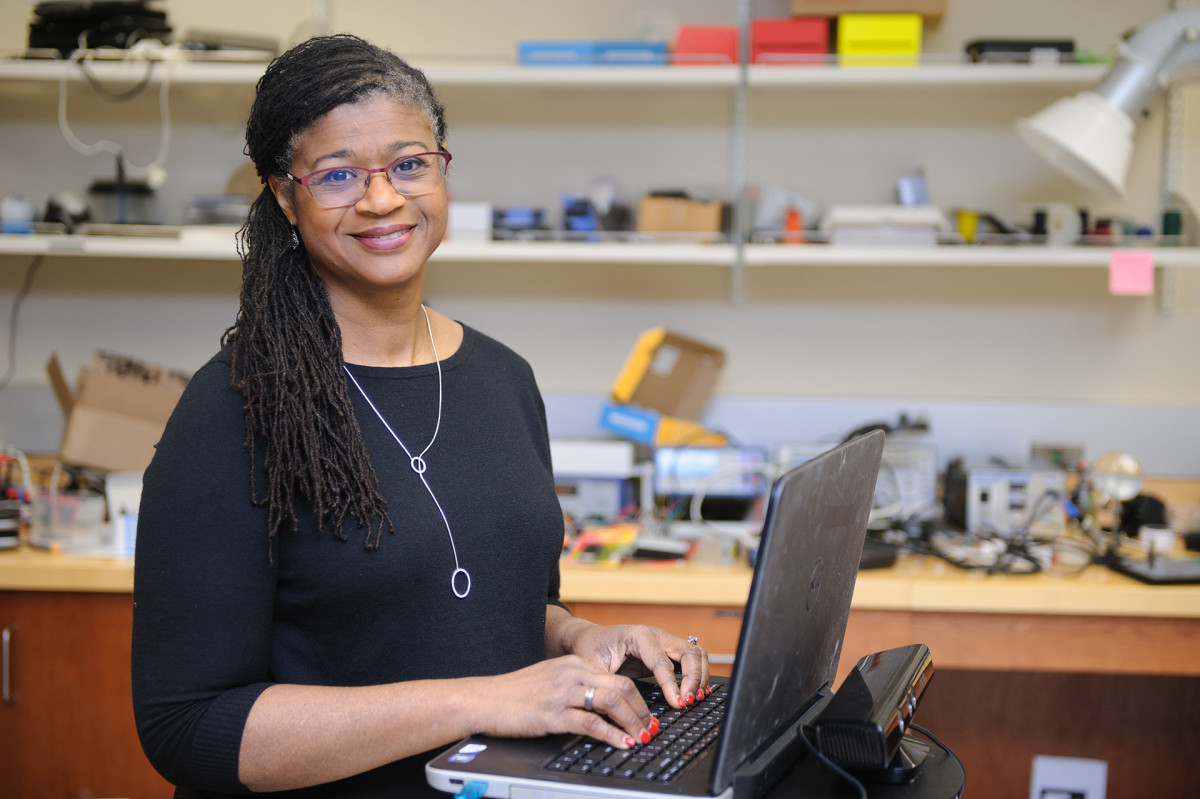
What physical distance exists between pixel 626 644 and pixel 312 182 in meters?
0.58

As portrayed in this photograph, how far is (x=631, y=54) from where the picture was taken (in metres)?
2.38

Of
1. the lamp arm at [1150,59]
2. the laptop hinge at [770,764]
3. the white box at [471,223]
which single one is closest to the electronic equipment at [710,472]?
the white box at [471,223]

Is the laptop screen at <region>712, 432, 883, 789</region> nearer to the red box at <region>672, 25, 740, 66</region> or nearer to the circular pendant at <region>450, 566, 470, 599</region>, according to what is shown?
the circular pendant at <region>450, 566, 470, 599</region>

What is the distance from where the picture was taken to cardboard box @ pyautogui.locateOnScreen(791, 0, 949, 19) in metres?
2.36

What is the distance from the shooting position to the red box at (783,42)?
2387 millimetres

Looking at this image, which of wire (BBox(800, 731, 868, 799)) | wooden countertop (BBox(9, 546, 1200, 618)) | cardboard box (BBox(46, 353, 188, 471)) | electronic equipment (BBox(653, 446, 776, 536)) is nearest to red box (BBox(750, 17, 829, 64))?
electronic equipment (BBox(653, 446, 776, 536))

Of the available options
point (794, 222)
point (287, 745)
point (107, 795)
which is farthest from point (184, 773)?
point (794, 222)

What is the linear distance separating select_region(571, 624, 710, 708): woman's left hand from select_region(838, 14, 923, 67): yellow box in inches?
68.8

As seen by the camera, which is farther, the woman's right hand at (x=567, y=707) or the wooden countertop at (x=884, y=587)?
the wooden countertop at (x=884, y=587)

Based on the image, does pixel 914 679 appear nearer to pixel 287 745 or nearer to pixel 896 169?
pixel 287 745

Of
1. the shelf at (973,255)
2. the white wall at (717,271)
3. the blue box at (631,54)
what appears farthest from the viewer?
the white wall at (717,271)

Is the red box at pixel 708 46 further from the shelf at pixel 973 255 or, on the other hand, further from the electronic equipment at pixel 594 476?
the electronic equipment at pixel 594 476

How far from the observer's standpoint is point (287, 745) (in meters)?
0.87

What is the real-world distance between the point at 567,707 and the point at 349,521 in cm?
29
